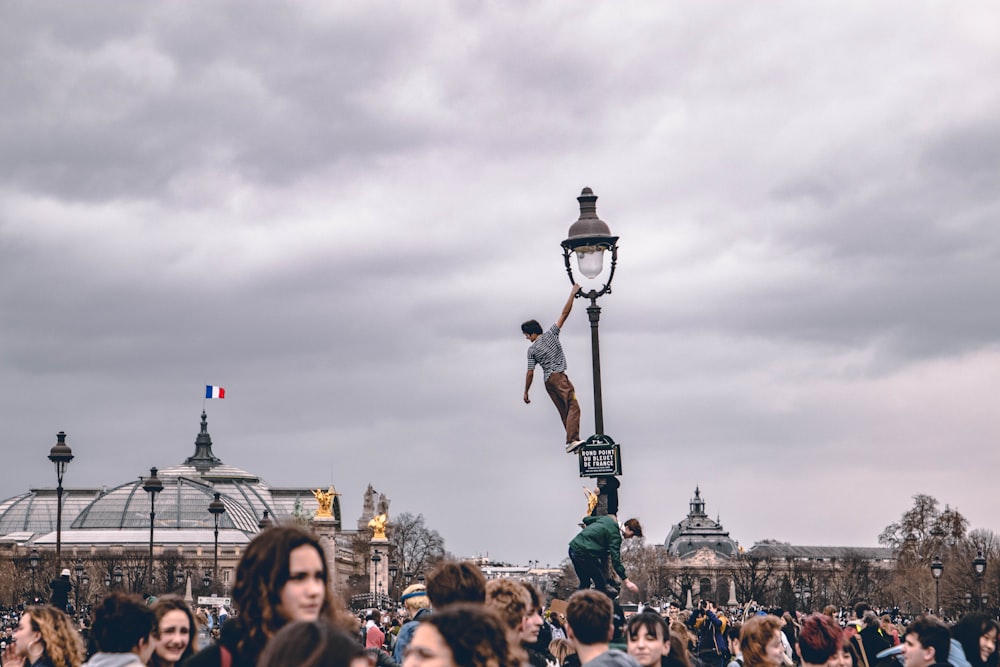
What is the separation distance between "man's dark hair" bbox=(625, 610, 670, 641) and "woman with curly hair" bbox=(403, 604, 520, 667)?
4330 mm

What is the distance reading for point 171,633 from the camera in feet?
27.4

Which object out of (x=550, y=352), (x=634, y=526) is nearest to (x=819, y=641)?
(x=634, y=526)

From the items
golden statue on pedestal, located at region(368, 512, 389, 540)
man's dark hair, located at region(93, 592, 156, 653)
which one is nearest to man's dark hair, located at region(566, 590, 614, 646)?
man's dark hair, located at region(93, 592, 156, 653)

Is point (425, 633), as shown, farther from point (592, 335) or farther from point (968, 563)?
point (968, 563)

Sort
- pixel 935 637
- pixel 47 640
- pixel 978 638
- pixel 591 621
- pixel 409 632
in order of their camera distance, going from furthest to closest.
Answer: pixel 978 638 → pixel 409 632 → pixel 935 637 → pixel 47 640 → pixel 591 621

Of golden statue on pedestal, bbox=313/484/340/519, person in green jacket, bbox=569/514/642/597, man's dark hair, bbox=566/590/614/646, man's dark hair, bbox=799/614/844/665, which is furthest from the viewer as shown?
golden statue on pedestal, bbox=313/484/340/519

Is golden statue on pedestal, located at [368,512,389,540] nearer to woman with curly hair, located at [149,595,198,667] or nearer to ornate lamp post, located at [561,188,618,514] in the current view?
ornate lamp post, located at [561,188,618,514]

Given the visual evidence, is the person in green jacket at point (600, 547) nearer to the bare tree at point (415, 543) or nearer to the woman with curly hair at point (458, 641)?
the woman with curly hair at point (458, 641)

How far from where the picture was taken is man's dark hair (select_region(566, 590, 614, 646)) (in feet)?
27.1

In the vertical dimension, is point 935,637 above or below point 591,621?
below

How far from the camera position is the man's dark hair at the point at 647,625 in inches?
382

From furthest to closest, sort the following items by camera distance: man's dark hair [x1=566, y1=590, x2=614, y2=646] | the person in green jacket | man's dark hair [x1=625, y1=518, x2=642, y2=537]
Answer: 1. man's dark hair [x1=625, y1=518, x2=642, y2=537]
2. the person in green jacket
3. man's dark hair [x1=566, y1=590, x2=614, y2=646]

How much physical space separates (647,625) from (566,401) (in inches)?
269

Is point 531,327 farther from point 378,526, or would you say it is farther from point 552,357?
point 378,526
